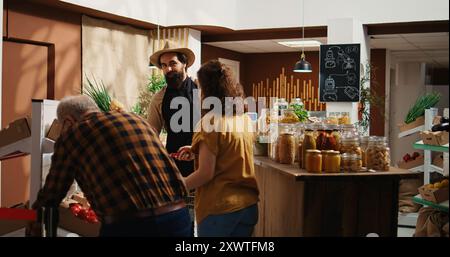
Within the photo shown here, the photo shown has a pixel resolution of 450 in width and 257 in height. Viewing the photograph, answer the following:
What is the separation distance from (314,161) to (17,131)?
1.44 meters

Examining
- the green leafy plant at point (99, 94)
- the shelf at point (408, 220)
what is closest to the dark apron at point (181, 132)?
the green leafy plant at point (99, 94)

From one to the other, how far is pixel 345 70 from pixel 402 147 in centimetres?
398

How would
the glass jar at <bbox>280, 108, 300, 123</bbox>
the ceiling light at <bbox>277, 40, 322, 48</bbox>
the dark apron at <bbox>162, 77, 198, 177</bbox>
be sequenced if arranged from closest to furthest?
the dark apron at <bbox>162, 77, 198, 177</bbox>, the glass jar at <bbox>280, 108, 300, 123</bbox>, the ceiling light at <bbox>277, 40, 322, 48</bbox>

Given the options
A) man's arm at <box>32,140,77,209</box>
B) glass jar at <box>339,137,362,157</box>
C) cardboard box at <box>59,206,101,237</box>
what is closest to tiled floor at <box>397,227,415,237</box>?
glass jar at <box>339,137,362,157</box>

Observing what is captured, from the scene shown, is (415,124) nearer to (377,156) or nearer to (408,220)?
(408,220)

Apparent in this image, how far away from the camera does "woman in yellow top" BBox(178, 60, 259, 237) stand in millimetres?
2453

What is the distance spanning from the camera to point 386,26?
312 inches

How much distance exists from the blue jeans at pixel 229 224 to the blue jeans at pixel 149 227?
35 cm

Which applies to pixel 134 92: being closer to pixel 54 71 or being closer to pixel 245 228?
pixel 54 71

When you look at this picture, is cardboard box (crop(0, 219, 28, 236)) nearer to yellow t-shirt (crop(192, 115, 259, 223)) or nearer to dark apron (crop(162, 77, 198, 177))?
dark apron (crop(162, 77, 198, 177))

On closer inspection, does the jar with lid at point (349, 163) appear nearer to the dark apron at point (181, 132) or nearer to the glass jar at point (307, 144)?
the glass jar at point (307, 144)

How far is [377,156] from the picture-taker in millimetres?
2980

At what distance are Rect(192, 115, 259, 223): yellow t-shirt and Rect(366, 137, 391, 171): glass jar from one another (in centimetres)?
73
